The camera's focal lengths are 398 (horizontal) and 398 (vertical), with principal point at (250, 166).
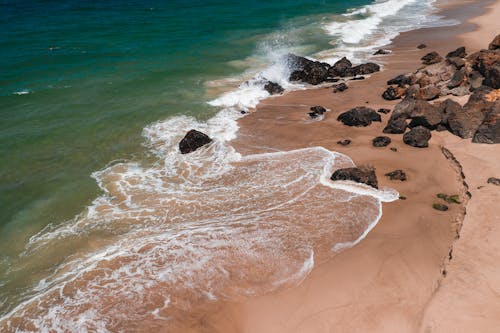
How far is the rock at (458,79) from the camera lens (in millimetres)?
19844

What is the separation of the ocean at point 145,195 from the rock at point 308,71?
0.77m

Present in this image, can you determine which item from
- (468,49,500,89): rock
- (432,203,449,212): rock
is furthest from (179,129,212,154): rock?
(468,49,500,89): rock

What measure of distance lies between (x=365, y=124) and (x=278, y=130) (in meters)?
3.82

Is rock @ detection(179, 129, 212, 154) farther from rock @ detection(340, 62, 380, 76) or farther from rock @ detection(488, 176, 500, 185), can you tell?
rock @ detection(340, 62, 380, 76)

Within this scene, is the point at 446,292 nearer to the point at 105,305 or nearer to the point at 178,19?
the point at 105,305

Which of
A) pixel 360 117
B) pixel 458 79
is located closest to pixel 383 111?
pixel 360 117

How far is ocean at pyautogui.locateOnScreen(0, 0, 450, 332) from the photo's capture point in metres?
9.90

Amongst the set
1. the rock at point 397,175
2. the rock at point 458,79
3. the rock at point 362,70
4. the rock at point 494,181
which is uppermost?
the rock at point 458,79

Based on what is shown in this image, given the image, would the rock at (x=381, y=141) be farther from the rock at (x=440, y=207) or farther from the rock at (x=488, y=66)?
the rock at (x=488, y=66)

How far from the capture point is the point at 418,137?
50.5 feet

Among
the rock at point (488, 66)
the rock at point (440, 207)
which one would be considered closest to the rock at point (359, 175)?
the rock at point (440, 207)

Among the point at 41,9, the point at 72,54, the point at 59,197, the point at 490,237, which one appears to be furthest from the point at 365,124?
the point at 41,9

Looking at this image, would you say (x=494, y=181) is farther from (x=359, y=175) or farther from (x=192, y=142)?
(x=192, y=142)

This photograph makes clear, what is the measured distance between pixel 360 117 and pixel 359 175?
17.6 feet
